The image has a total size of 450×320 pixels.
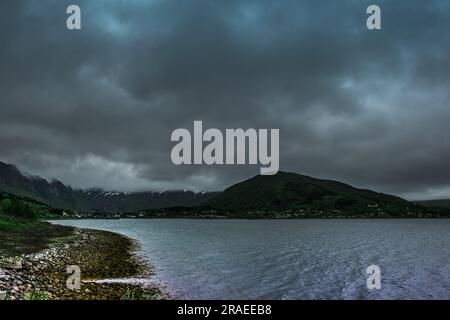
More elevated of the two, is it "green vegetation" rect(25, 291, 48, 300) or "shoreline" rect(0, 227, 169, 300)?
"green vegetation" rect(25, 291, 48, 300)

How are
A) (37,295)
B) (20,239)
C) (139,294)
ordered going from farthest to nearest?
1. (20,239)
2. (139,294)
3. (37,295)

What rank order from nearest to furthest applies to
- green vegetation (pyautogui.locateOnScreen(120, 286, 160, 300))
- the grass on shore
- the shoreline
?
1. the shoreline
2. green vegetation (pyautogui.locateOnScreen(120, 286, 160, 300))
3. the grass on shore

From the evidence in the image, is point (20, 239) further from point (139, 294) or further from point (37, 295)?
point (37, 295)

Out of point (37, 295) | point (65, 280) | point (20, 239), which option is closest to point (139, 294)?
point (65, 280)

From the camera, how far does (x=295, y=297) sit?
1192 inches

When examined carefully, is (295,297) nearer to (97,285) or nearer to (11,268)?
(97,285)

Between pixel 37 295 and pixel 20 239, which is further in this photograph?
pixel 20 239

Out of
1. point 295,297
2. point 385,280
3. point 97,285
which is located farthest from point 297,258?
point 97,285

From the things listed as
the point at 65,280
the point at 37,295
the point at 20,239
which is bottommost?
the point at 20,239

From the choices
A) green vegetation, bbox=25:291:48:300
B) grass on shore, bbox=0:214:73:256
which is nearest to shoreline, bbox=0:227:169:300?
green vegetation, bbox=25:291:48:300

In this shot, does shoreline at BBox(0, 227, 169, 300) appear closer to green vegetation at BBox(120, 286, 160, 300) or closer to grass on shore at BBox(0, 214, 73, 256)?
green vegetation at BBox(120, 286, 160, 300)
